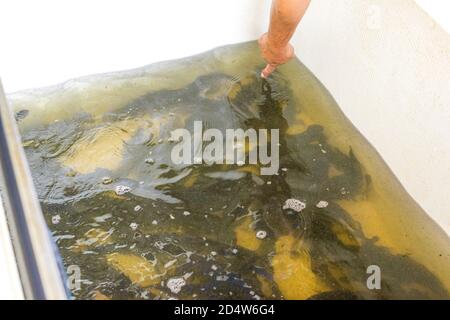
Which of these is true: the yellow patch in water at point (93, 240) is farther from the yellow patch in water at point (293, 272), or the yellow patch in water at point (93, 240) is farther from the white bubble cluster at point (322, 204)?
the white bubble cluster at point (322, 204)

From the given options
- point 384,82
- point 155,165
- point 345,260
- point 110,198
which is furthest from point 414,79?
point 110,198

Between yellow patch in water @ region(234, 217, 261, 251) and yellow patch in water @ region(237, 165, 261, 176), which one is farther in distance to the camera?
yellow patch in water @ region(237, 165, 261, 176)

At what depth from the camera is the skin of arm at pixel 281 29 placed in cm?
132

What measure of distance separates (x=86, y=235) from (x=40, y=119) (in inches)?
18.4

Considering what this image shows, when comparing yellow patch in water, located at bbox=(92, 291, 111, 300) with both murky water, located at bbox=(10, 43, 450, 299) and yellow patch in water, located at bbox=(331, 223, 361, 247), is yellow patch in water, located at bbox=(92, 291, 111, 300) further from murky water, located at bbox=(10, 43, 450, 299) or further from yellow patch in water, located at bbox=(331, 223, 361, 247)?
yellow patch in water, located at bbox=(331, 223, 361, 247)

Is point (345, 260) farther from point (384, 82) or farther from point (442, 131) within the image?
point (384, 82)

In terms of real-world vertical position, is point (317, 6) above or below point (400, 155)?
above

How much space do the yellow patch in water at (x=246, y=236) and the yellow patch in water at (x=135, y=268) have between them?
231 mm

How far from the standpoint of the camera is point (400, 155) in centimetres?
143

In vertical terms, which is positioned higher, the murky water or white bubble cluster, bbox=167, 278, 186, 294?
the murky water

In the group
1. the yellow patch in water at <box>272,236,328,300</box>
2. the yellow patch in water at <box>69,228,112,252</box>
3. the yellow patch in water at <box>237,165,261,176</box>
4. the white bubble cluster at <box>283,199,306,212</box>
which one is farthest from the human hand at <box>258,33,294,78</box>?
the yellow patch in water at <box>69,228,112,252</box>

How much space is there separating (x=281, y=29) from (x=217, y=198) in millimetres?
492

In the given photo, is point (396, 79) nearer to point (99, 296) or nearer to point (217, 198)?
point (217, 198)

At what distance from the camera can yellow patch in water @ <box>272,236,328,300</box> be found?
Answer: 1.26 meters
